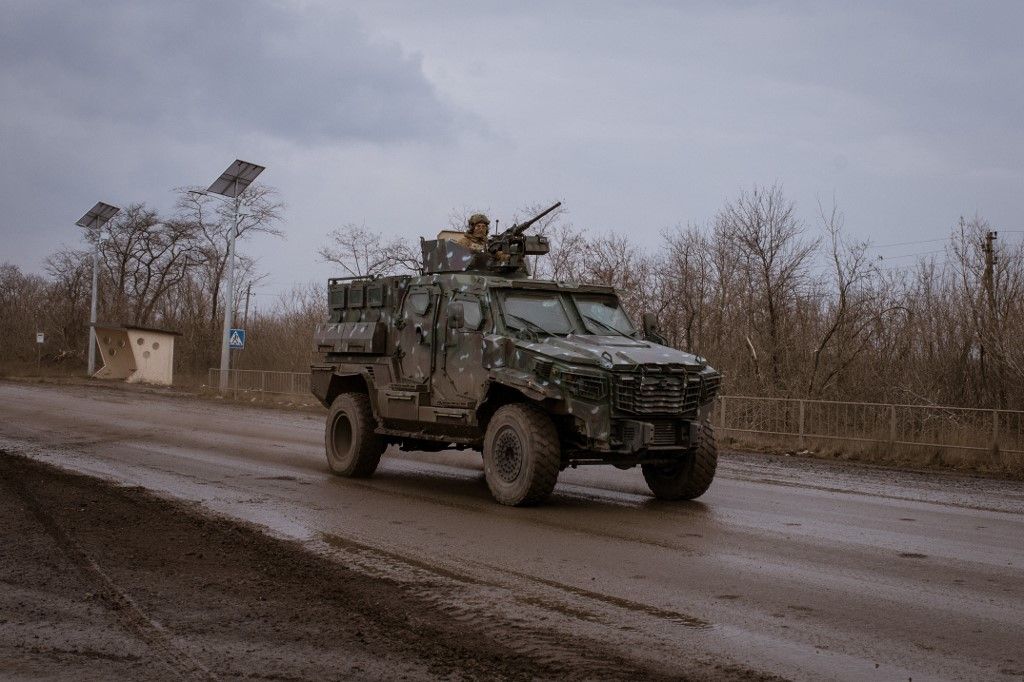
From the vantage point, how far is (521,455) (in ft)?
33.8

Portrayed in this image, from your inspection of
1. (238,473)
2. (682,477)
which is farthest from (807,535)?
(238,473)

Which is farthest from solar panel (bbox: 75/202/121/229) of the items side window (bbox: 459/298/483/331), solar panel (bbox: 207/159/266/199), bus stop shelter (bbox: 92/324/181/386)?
side window (bbox: 459/298/483/331)

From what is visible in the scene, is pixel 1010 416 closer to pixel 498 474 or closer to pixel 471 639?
pixel 498 474

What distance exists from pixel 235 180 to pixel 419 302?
31.4 m

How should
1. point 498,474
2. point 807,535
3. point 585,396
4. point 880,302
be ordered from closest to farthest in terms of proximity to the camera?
point 807,535, point 585,396, point 498,474, point 880,302

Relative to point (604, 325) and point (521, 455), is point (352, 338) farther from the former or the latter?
point (521, 455)

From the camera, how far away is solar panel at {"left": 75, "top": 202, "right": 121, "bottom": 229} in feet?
188

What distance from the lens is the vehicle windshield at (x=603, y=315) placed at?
458 inches

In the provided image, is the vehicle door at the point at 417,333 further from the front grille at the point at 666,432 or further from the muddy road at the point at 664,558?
the front grille at the point at 666,432

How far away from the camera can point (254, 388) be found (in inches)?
1415

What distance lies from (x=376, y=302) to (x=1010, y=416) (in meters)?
10.8

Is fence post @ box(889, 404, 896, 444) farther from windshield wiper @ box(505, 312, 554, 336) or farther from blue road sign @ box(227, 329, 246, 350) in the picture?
blue road sign @ box(227, 329, 246, 350)

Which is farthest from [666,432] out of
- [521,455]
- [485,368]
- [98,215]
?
[98,215]

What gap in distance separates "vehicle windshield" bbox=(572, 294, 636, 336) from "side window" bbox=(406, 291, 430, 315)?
1744mm
